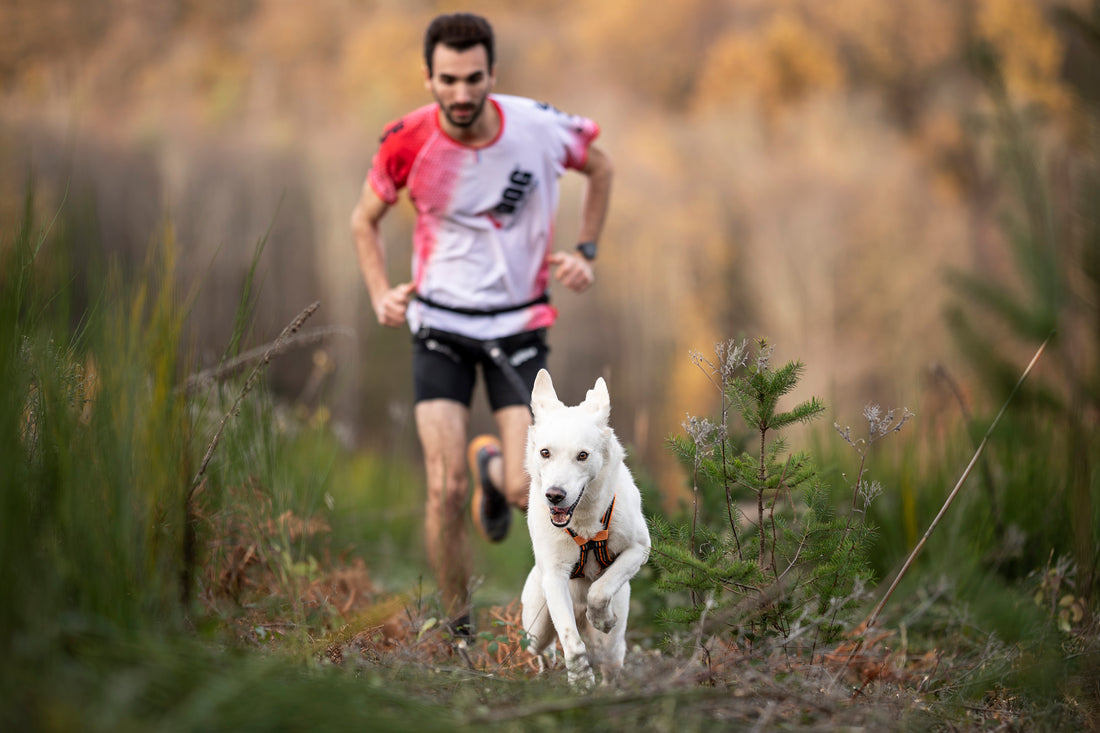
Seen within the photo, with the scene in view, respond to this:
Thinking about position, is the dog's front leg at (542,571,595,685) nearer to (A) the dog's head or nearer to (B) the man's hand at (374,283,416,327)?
(A) the dog's head

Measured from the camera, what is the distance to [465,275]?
4.47 m

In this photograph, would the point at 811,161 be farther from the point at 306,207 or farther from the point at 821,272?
the point at 306,207

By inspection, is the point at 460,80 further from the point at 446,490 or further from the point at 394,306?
the point at 446,490

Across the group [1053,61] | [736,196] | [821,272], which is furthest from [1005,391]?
[1053,61]

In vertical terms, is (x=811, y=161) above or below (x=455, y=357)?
above

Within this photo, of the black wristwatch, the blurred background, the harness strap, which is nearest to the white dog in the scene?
the blurred background

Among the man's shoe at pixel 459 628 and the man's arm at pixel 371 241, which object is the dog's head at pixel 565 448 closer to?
the man's shoe at pixel 459 628

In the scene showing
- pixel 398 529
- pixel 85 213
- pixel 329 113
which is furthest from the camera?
pixel 329 113

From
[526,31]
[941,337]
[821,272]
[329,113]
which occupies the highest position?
[526,31]

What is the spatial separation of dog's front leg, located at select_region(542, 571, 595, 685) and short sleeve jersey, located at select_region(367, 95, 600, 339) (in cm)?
171

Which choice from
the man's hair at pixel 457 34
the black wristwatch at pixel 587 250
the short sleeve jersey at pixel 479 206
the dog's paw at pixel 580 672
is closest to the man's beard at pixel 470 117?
the short sleeve jersey at pixel 479 206

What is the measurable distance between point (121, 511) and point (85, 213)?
0.90 meters

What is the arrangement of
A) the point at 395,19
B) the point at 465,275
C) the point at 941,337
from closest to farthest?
the point at 465,275 → the point at 941,337 → the point at 395,19

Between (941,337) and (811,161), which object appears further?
(811,161)
